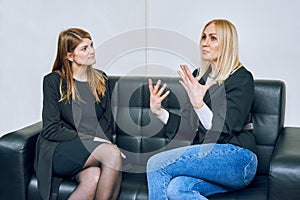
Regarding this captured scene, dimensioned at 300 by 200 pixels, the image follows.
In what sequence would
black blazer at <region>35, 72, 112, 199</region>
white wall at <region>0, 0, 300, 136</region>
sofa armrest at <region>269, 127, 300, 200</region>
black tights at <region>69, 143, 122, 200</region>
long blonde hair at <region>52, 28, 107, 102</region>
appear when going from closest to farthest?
sofa armrest at <region>269, 127, 300, 200</region>
black tights at <region>69, 143, 122, 200</region>
black blazer at <region>35, 72, 112, 199</region>
long blonde hair at <region>52, 28, 107, 102</region>
white wall at <region>0, 0, 300, 136</region>

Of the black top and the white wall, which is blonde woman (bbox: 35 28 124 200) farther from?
the white wall

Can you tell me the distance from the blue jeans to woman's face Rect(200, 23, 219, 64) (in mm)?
481

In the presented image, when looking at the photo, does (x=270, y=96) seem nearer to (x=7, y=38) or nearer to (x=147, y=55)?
(x=147, y=55)

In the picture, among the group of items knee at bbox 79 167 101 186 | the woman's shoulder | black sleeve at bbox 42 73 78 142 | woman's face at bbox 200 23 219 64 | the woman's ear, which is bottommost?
knee at bbox 79 167 101 186

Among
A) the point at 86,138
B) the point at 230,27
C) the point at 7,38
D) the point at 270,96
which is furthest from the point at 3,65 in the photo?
the point at 270,96

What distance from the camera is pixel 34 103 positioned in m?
3.00

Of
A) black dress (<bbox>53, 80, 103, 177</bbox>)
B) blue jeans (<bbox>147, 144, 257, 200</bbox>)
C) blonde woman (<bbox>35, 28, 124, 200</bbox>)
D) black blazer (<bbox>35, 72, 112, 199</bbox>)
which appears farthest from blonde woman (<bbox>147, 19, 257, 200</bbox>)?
black blazer (<bbox>35, 72, 112, 199</bbox>)

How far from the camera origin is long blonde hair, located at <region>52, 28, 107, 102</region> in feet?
7.49

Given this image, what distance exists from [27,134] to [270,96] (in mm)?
1356

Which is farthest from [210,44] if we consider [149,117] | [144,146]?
[144,146]

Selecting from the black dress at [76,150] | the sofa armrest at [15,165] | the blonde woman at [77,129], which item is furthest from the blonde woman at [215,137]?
the sofa armrest at [15,165]

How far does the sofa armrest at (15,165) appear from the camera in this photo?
2178 mm

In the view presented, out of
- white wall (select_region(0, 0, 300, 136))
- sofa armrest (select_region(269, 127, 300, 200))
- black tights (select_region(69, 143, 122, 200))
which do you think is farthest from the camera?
white wall (select_region(0, 0, 300, 136))

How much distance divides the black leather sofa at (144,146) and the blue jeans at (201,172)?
79 millimetres
